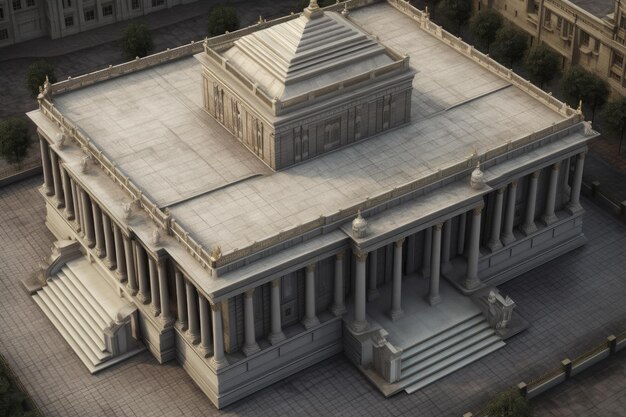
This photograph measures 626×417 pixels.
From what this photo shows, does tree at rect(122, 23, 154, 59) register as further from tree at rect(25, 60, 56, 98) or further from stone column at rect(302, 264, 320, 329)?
stone column at rect(302, 264, 320, 329)

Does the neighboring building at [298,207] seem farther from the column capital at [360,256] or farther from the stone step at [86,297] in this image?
the column capital at [360,256]

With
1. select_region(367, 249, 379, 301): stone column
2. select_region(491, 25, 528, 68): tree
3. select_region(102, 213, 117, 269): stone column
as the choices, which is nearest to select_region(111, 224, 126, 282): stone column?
select_region(102, 213, 117, 269): stone column

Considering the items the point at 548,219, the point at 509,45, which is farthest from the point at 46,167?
the point at 509,45

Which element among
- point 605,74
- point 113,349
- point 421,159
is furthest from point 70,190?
point 605,74

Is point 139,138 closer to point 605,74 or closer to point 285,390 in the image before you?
point 285,390

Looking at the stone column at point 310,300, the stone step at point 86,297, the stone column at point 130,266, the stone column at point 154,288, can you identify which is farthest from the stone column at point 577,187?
the stone step at point 86,297

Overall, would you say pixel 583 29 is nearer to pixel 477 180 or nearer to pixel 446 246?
pixel 446 246
